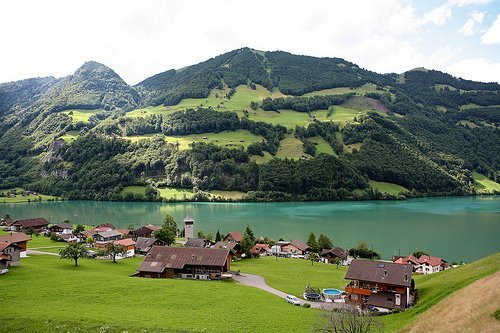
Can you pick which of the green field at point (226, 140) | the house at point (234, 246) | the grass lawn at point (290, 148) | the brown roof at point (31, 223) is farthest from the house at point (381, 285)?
the green field at point (226, 140)

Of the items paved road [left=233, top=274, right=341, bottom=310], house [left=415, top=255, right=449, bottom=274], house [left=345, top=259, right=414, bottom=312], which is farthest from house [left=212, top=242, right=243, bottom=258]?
house [left=345, top=259, right=414, bottom=312]

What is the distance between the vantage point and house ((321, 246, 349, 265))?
6912 cm

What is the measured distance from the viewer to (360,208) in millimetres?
137250

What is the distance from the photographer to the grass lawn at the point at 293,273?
153 feet

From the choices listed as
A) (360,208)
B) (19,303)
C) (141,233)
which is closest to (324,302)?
(19,303)

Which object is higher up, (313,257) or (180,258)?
(180,258)

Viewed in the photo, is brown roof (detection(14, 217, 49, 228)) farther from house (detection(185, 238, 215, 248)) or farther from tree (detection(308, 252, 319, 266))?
tree (detection(308, 252, 319, 266))

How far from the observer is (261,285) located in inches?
1822

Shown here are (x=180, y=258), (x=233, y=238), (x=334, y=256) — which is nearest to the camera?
(x=180, y=258)

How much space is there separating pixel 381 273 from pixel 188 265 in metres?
21.8

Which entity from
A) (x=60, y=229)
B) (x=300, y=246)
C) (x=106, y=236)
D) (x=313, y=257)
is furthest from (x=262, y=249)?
(x=60, y=229)

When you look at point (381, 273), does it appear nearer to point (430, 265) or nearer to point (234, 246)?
point (430, 265)

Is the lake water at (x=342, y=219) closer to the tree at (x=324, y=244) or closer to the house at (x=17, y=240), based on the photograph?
the tree at (x=324, y=244)

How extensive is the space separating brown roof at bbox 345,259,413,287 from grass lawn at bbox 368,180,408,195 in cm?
13740
